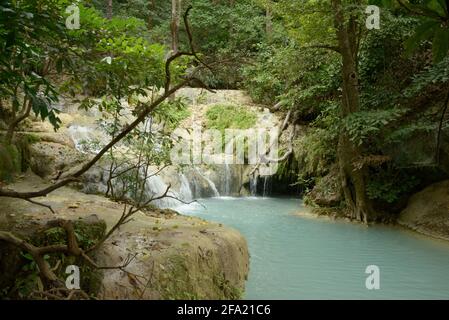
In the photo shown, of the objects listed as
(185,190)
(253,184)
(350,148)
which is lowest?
(185,190)

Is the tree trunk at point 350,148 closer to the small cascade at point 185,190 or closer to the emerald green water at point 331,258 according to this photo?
the emerald green water at point 331,258

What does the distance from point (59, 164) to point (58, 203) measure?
2.95 meters

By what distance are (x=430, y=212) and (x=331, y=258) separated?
310 centimetres

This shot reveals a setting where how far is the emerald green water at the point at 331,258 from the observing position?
5367 mm

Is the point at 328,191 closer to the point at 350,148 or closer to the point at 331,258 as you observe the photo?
the point at 350,148

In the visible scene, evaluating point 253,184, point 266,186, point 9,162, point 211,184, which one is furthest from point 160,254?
point 266,186

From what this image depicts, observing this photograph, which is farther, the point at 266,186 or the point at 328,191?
the point at 266,186

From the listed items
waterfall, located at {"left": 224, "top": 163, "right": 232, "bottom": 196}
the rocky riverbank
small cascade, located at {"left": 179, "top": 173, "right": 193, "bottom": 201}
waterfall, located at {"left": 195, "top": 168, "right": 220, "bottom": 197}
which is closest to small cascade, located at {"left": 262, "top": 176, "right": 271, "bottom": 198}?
waterfall, located at {"left": 224, "top": 163, "right": 232, "bottom": 196}

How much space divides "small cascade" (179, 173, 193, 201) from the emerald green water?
4.09ft

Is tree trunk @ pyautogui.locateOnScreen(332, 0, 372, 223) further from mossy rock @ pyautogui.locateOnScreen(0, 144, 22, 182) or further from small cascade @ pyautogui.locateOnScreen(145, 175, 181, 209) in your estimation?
mossy rock @ pyautogui.locateOnScreen(0, 144, 22, 182)

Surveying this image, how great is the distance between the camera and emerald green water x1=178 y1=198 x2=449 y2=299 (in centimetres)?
537

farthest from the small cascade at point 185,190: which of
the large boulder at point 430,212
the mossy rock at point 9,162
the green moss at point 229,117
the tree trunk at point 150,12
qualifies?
the tree trunk at point 150,12

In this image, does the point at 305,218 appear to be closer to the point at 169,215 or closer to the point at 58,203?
the point at 169,215

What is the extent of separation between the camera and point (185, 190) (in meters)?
11.9
